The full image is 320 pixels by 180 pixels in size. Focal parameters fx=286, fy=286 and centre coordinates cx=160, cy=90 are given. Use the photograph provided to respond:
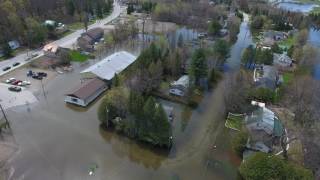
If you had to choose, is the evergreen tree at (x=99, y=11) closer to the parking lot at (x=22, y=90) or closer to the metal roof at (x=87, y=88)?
the parking lot at (x=22, y=90)

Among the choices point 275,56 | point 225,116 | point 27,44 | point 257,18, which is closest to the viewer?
point 225,116

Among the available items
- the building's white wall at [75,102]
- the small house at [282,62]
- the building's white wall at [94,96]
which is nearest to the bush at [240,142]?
the building's white wall at [94,96]

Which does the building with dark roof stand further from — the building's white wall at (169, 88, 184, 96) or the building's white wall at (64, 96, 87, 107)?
the building's white wall at (169, 88, 184, 96)

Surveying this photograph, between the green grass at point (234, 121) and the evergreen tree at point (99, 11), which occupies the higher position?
the evergreen tree at point (99, 11)

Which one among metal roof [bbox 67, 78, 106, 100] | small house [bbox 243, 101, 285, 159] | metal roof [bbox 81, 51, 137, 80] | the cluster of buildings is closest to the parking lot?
the cluster of buildings

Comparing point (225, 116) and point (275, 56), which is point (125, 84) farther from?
point (275, 56)

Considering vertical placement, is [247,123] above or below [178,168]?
above

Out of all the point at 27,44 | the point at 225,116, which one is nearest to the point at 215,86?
the point at 225,116
